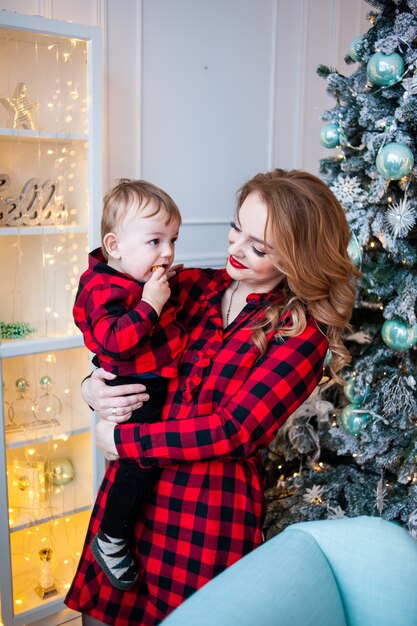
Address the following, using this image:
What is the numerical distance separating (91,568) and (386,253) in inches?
48.8

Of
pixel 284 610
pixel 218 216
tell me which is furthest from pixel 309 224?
pixel 218 216

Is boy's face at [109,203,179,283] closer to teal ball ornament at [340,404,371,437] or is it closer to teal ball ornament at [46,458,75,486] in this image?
teal ball ornament at [340,404,371,437]

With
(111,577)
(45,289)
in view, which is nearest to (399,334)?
(111,577)

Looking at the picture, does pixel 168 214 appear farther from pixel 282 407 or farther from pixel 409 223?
pixel 409 223

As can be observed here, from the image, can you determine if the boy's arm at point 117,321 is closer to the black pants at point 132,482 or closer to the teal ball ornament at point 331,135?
the black pants at point 132,482

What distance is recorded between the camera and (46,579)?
230cm

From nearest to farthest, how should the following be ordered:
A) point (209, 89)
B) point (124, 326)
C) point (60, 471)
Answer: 1. point (124, 326)
2. point (60, 471)
3. point (209, 89)

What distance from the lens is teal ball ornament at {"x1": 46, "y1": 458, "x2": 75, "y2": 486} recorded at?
2.32 metres

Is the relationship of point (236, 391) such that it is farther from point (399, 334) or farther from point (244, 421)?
point (399, 334)

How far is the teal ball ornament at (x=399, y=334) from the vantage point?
6.19ft

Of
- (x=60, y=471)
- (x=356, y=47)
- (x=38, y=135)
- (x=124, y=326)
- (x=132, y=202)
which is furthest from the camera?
(x=60, y=471)

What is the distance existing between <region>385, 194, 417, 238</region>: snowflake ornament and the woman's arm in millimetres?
636

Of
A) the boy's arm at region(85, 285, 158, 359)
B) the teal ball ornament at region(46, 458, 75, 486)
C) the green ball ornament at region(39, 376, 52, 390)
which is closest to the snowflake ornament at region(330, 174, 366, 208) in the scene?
the boy's arm at region(85, 285, 158, 359)

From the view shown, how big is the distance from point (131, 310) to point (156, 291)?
0.22 feet
